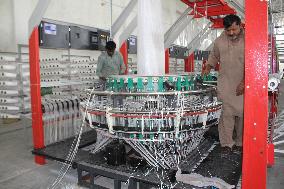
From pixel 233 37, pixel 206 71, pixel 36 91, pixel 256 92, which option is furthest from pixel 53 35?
pixel 256 92

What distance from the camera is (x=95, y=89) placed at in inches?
124

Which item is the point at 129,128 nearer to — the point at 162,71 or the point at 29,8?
the point at 162,71

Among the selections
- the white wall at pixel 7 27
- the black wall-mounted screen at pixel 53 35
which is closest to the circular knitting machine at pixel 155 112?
the black wall-mounted screen at pixel 53 35

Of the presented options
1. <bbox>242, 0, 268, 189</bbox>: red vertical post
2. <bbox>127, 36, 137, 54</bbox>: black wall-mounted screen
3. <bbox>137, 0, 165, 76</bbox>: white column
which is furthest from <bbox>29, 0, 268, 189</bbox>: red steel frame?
<bbox>127, 36, 137, 54</bbox>: black wall-mounted screen

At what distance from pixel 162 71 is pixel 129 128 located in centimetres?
109

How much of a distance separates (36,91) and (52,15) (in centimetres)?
383

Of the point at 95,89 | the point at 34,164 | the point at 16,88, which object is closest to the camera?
the point at 95,89

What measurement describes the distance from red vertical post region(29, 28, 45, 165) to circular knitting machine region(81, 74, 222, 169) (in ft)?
3.05

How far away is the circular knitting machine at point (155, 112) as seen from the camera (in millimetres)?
2668

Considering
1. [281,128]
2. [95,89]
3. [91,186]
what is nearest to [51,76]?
[95,89]

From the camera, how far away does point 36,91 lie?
12.0ft

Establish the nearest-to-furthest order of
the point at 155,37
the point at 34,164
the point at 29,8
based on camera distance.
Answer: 1. the point at 155,37
2. the point at 34,164
3. the point at 29,8

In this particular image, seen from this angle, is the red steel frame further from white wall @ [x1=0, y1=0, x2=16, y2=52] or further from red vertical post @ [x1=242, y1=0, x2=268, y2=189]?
white wall @ [x1=0, y1=0, x2=16, y2=52]

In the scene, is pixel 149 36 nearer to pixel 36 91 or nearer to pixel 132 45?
pixel 36 91
